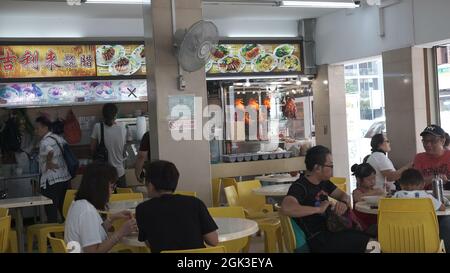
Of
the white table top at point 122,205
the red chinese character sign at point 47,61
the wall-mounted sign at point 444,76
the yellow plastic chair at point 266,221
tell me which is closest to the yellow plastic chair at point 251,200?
the yellow plastic chair at point 266,221

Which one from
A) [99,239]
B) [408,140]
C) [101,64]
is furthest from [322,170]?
[101,64]

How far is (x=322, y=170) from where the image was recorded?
3881 millimetres

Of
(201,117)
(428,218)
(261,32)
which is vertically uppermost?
(261,32)

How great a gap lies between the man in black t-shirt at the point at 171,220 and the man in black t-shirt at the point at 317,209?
2.52 ft

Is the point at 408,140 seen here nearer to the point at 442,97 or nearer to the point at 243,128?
the point at 442,97

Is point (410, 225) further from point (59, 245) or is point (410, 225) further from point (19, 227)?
point (19, 227)

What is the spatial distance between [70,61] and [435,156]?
5.41 m

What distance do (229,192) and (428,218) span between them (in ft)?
7.71

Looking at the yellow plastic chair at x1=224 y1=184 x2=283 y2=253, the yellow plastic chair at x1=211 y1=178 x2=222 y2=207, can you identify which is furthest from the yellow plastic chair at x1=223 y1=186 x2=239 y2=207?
the yellow plastic chair at x1=211 y1=178 x2=222 y2=207

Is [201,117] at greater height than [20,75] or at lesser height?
lesser

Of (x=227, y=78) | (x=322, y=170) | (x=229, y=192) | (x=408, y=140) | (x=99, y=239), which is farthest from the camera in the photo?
(x=227, y=78)

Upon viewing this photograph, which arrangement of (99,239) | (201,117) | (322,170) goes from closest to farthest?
(99,239)
(322,170)
(201,117)

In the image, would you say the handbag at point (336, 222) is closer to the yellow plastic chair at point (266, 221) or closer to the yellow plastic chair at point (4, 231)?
the yellow plastic chair at point (266, 221)

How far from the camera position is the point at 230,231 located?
3.78m
